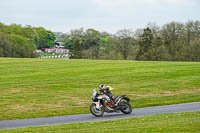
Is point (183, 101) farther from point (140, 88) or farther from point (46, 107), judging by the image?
point (46, 107)

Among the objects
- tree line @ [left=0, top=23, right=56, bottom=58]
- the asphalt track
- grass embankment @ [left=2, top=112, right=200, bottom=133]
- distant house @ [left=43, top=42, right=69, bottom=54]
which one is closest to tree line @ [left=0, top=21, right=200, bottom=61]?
tree line @ [left=0, top=23, right=56, bottom=58]

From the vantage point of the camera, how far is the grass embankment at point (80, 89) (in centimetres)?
2142

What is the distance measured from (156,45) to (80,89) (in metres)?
66.4

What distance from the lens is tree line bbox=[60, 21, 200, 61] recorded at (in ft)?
271

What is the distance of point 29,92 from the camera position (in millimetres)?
26516

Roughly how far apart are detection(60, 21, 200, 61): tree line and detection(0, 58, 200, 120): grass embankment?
Answer: 46.7 meters

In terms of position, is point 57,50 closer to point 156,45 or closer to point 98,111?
point 156,45

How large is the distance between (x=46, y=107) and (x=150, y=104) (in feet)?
18.9

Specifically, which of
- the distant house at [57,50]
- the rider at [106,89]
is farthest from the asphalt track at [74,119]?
the distant house at [57,50]

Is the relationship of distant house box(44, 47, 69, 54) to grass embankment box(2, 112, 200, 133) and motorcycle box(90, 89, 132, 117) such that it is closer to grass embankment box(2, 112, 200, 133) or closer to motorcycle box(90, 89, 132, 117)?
motorcycle box(90, 89, 132, 117)

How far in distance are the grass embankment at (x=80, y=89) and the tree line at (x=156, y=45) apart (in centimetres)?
4669

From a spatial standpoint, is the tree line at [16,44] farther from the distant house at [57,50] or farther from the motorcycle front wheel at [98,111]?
the motorcycle front wheel at [98,111]

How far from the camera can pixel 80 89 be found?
2742 centimetres

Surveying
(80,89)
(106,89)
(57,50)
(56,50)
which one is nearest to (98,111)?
(106,89)
